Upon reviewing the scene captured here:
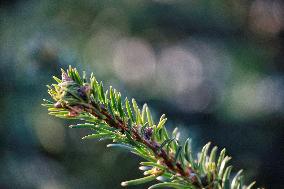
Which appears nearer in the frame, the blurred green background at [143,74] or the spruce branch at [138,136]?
the spruce branch at [138,136]

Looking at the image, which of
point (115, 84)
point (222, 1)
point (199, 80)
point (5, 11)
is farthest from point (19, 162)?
point (222, 1)

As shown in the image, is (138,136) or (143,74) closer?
(138,136)

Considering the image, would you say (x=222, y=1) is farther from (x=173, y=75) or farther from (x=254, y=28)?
(x=173, y=75)

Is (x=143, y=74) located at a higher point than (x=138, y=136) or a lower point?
higher
